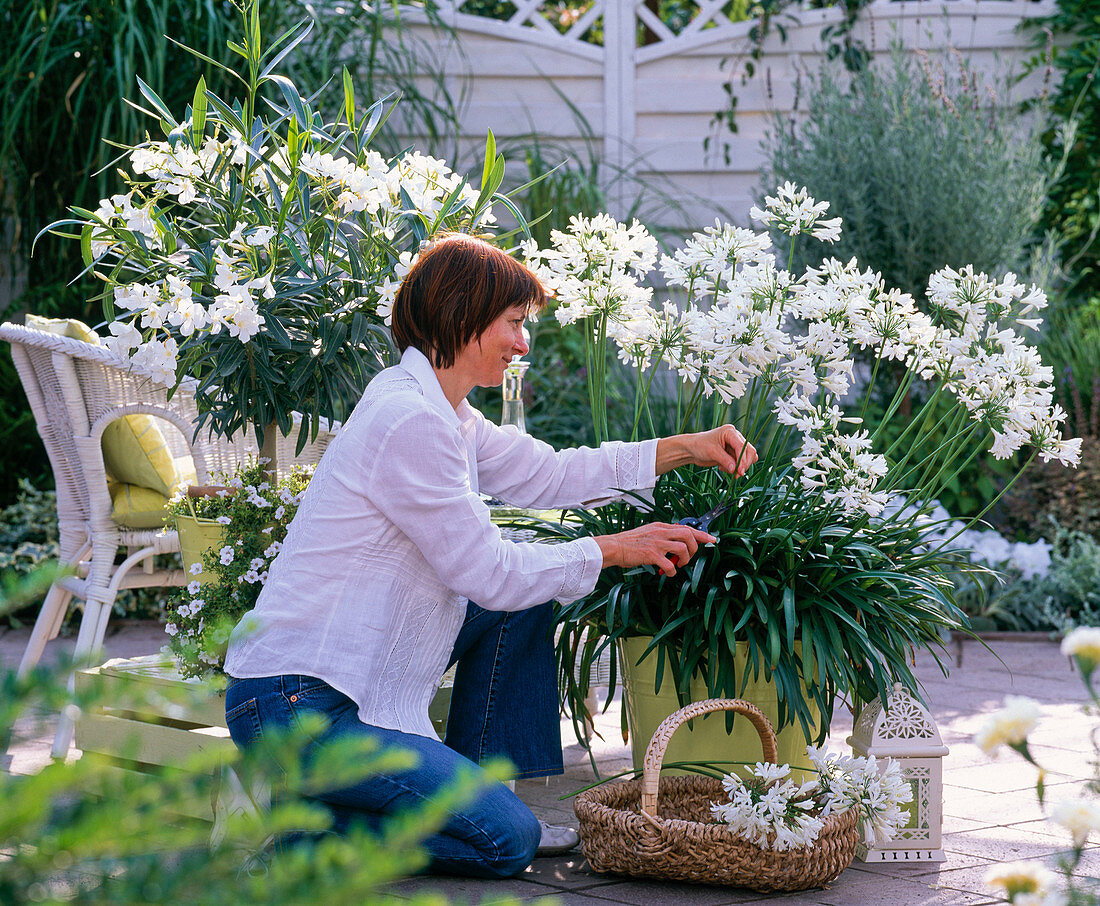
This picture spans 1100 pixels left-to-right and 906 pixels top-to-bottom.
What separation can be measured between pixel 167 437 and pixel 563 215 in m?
2.32

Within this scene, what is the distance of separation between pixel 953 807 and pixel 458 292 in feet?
4.80

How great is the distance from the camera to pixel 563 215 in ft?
17.1

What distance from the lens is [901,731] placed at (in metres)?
2.15

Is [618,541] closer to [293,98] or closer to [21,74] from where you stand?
[293,98]

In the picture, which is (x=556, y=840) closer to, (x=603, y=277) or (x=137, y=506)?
(x=603, y=277)

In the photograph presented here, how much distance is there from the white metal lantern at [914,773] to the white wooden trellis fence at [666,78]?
12.5 feet

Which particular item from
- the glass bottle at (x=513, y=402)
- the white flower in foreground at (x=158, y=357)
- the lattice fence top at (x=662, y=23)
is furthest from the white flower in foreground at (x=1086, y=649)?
the lattice fence top at (x=662, y=23)

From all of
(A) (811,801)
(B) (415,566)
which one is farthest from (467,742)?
(A) (811,801)

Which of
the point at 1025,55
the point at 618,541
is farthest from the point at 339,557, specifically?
the point at 1025,55

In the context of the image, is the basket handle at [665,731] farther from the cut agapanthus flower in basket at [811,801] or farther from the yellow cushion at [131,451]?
the yellow cushion at [131,451]

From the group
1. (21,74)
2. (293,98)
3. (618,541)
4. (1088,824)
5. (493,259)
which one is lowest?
(1088,824)

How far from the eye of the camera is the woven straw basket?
1.88m

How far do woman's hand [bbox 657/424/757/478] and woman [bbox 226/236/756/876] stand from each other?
221 mm

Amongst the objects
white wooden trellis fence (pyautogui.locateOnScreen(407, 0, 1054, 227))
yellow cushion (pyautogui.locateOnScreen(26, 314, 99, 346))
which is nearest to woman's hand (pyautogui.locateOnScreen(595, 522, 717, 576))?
yellow cushion (pyautogui.locateOnScreen(26, 314, 99, 346))
